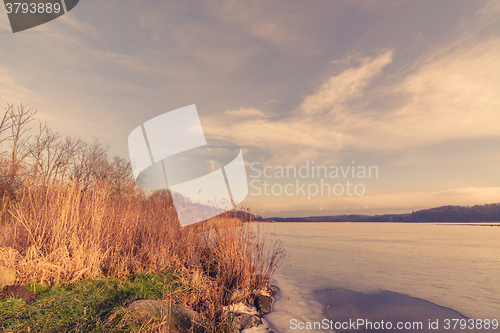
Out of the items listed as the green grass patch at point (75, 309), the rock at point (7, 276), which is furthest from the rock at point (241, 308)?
the rock at point (7, 276)

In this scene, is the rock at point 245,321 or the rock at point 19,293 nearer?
the rock at point 19,293

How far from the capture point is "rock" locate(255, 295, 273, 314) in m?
4.46

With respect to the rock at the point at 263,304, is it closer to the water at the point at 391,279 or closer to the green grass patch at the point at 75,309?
the water at the point at 391,279

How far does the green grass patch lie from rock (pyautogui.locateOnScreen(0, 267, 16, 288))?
248 millimetres

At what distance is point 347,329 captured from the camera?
3967 mm

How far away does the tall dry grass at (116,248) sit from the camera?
13.8 ft

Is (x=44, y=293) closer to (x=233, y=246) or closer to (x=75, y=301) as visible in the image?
(x=75, y=301)

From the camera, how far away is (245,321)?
153 inches

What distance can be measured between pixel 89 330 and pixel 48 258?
235 cm

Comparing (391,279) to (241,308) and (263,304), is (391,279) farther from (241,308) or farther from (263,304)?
(241,308)

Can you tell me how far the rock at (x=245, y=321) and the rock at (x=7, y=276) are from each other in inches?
132

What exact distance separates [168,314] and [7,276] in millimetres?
2524

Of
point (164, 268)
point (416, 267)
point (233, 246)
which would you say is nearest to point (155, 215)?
point (164, 268)

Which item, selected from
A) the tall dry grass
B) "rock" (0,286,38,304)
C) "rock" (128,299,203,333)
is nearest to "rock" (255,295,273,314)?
the tall dry grass
